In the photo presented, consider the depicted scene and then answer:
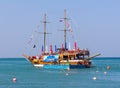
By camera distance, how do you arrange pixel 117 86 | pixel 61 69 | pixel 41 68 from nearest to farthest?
pixel 117 86
pixel 61 69
pixel 41 68

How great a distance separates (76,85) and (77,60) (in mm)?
46041

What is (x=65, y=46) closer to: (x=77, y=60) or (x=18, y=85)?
(x=77, y=60)

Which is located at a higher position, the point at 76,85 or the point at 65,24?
the point at 65,24

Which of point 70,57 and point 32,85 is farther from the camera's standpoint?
point 70,57

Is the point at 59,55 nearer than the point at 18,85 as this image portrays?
No

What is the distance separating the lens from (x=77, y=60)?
124 m

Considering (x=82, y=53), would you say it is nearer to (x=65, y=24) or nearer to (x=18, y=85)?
(x=65, y=24)

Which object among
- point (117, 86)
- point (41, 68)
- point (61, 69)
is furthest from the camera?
point (41, 68)

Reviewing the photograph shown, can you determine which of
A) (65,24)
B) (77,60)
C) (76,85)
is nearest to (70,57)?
(77,60)

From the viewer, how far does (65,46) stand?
435ft

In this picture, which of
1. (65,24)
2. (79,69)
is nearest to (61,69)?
(79,69)

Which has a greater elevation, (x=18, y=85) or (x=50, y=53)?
(x=50, y=53)

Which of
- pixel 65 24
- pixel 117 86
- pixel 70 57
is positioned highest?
pixel 65 24

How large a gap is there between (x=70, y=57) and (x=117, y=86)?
50986 mm
